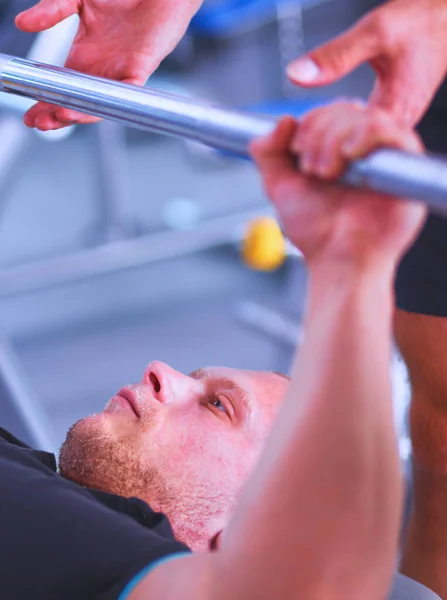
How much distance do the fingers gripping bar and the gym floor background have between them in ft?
4.04

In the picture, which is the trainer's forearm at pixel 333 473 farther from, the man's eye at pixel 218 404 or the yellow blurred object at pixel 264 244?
the yellow blurred object at pixel 264 244

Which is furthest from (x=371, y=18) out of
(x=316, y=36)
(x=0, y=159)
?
(x=316, y=36)

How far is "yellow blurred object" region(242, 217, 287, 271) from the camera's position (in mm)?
3030

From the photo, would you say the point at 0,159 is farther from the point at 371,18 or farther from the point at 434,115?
the point at 371,18

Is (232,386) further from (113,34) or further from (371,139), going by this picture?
(371,139)

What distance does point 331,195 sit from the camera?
64 centimetres

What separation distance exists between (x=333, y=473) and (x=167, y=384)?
0.61 meters

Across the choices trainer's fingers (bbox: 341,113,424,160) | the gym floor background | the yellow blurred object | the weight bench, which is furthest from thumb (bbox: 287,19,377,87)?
the yellow blurred object

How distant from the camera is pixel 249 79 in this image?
4.23m

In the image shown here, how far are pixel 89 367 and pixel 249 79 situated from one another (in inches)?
77.1

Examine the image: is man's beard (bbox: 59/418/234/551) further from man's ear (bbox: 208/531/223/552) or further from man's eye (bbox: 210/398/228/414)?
man's eye (bbox: 210/398/228/414)

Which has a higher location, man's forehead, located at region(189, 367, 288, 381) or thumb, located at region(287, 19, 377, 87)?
thumb, located at region(287, 19, 377, 87)

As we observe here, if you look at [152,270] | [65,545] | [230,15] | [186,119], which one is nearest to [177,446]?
[65,545]

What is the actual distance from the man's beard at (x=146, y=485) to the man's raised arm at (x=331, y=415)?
0.40 meters
